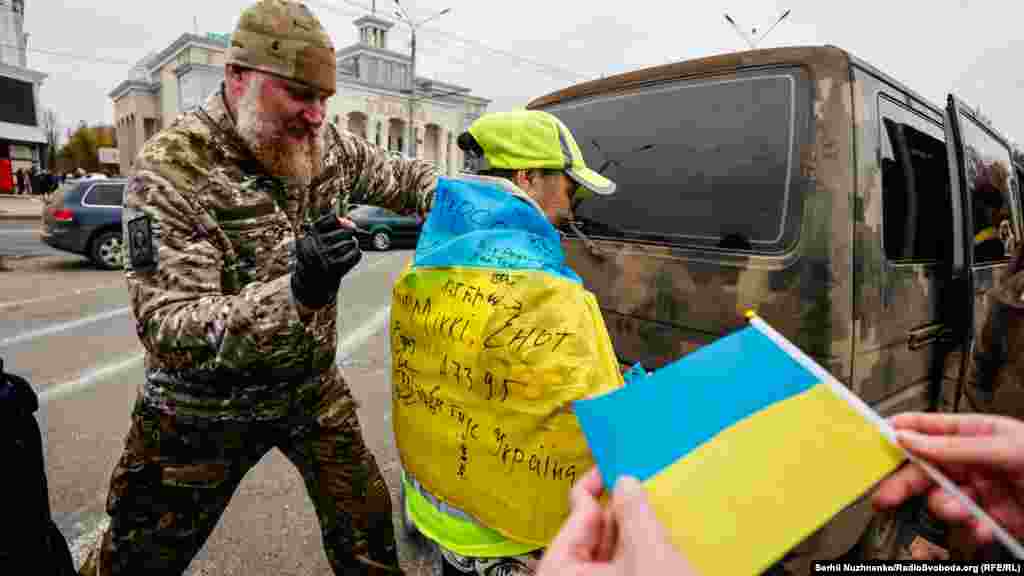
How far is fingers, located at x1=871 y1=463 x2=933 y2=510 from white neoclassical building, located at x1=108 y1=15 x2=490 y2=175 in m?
42.1

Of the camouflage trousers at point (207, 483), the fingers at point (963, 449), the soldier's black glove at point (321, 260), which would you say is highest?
the soldier's black glove at point (321, 260)

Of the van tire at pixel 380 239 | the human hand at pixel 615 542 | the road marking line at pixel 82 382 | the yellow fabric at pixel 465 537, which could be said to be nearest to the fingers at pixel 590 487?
the human hand at pixel 615 542

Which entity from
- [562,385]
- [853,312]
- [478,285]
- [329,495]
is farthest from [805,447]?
[329,495]

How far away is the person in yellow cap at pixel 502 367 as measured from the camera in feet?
3.65

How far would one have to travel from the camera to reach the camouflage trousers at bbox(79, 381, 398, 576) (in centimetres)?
162

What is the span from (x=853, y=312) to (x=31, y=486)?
2.42m

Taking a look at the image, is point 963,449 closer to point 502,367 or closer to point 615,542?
point 615,542

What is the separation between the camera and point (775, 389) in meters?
0.74

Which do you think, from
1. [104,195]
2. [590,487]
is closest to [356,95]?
[104,195]

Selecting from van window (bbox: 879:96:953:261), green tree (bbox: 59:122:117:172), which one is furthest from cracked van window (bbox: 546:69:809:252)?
green tree (bbox: 59:122:117:172)

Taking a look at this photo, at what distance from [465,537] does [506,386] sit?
1.36ft

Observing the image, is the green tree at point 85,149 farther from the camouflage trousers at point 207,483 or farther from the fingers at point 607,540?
the fingers at point 607,540

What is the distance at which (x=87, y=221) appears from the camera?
9.74 metres

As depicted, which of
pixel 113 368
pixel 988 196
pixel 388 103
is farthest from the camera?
pixel 388 103
